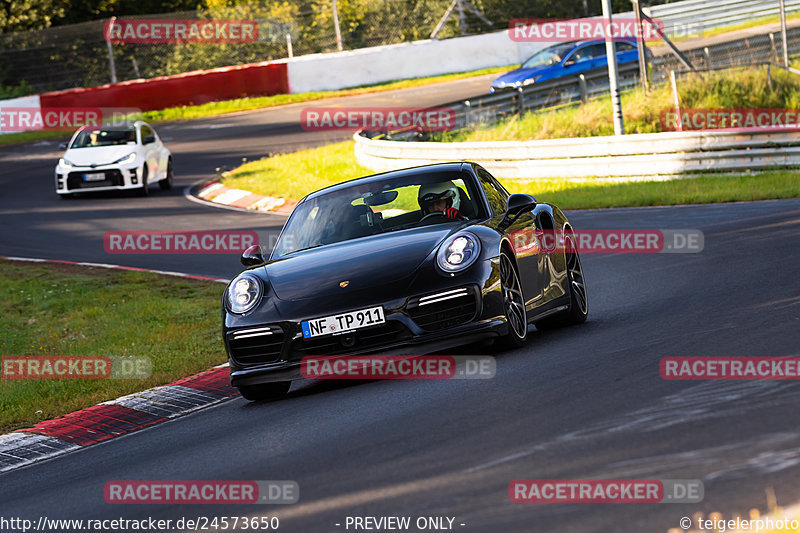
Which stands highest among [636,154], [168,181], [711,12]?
[711,12]

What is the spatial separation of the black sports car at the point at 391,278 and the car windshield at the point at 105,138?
676 inches

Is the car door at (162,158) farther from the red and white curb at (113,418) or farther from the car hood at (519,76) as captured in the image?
the red and white curb at (113,418)

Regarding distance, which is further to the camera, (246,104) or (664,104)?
(246,104)

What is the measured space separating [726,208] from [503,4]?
36719 mm

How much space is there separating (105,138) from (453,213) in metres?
18.2

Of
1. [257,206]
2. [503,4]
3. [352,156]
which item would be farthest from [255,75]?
[257,206]

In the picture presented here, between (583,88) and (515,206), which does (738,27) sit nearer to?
(583,88)

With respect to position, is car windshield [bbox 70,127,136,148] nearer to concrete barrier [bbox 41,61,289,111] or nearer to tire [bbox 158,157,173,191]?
tire [bbox 158,157,173,191]

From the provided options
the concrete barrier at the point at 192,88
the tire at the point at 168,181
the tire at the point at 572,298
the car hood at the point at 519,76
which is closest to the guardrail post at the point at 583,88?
the car hood at the point at 519,76

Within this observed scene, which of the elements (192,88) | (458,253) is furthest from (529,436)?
(192,88)

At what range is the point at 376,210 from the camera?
8.66 metres

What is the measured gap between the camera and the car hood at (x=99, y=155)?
24.8 m

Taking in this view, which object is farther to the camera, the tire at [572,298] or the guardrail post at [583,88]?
the guardrail post at [583,88]

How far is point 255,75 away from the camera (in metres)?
42.9
